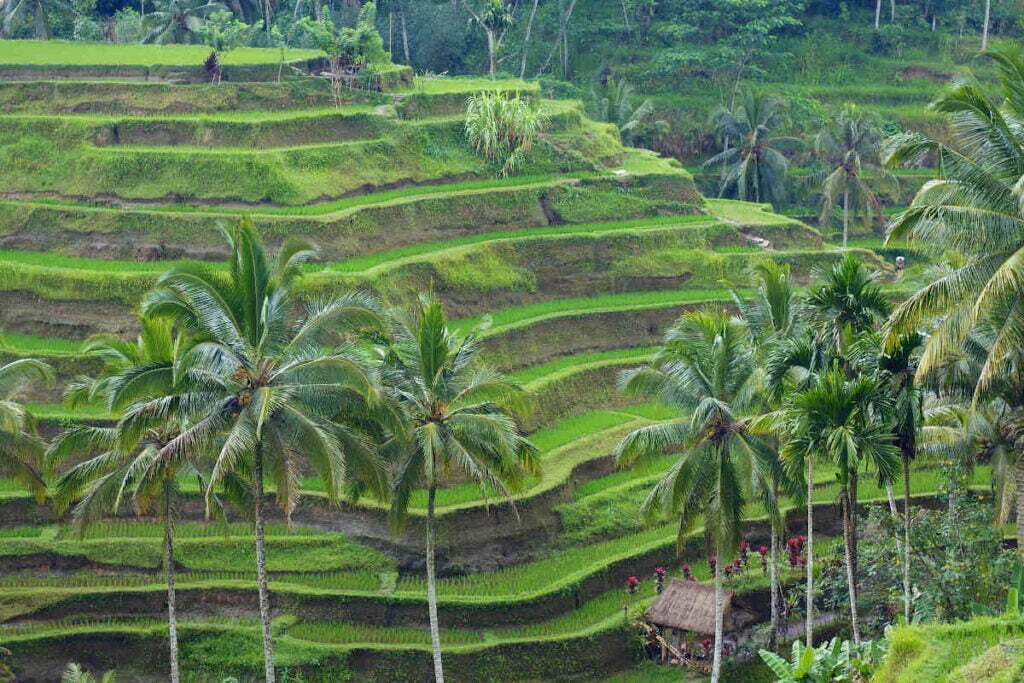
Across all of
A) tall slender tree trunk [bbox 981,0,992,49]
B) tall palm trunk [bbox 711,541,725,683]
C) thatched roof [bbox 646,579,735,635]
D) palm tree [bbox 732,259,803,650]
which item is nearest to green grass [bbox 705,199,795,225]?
palm tree [bbox 732,259,803,650]

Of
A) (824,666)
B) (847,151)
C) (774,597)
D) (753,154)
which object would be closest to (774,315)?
(774,597)

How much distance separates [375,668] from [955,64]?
51756 millimetres

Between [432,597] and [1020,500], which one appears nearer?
[1020,500]

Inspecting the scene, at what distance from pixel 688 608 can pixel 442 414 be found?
312 inches

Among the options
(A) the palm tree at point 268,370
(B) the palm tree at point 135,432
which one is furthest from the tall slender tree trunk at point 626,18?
(A) the palm tree at point 268,370

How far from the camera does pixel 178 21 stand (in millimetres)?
55188

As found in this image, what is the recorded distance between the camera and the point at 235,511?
34375 millimetres

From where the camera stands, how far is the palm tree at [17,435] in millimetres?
28203

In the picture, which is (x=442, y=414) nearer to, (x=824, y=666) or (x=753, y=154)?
(x=824, y=666)

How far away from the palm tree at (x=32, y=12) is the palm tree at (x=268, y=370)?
1372 inches

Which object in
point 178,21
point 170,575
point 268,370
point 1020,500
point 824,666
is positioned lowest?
point 170,575

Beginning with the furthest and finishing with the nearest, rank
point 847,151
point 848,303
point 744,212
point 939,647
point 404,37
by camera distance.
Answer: point 404,37
point 847,151
point 744,212
point 848,303
point 939,647

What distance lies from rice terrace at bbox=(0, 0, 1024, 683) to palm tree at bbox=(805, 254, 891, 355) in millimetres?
70

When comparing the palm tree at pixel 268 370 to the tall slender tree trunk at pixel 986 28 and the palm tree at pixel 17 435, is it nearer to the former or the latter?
the palm tree at pixel 17 435
